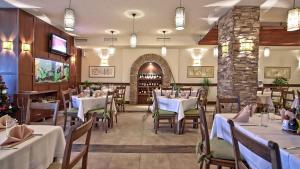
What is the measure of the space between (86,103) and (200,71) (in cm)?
720

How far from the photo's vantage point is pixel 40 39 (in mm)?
7125

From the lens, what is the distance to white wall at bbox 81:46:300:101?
36.9 feet

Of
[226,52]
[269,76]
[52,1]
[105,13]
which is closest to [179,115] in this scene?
[226,52]

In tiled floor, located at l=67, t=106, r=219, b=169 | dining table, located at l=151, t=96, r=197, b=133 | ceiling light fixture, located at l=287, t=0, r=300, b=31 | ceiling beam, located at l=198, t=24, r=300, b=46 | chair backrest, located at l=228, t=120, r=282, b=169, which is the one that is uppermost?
ceiling beam, located at l=198, t=24, r=300, b=46

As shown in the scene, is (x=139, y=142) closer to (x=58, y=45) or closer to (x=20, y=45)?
(x=20, y=45)

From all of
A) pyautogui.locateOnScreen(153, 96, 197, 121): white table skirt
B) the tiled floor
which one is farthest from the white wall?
pyautogui.locateOnScreen(153, 96, 197, 121): white table skirt

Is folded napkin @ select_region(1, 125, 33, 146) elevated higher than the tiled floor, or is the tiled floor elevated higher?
folded napkin @ select_region(1, 125, 33, 146)

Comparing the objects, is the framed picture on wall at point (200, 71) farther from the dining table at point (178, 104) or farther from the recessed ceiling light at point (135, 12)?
the dining table at point (178, 104)

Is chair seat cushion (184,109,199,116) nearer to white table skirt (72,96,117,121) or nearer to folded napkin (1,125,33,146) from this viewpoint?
white table skirt (72,96,117,121)

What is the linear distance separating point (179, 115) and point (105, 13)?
131 inches

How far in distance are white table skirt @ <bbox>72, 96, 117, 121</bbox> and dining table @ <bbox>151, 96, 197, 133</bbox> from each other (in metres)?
1.43

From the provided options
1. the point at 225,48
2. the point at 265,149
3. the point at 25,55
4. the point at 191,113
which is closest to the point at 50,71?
the point at 25,55

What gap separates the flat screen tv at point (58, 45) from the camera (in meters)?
7.70

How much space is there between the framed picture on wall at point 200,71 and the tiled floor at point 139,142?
485cm
